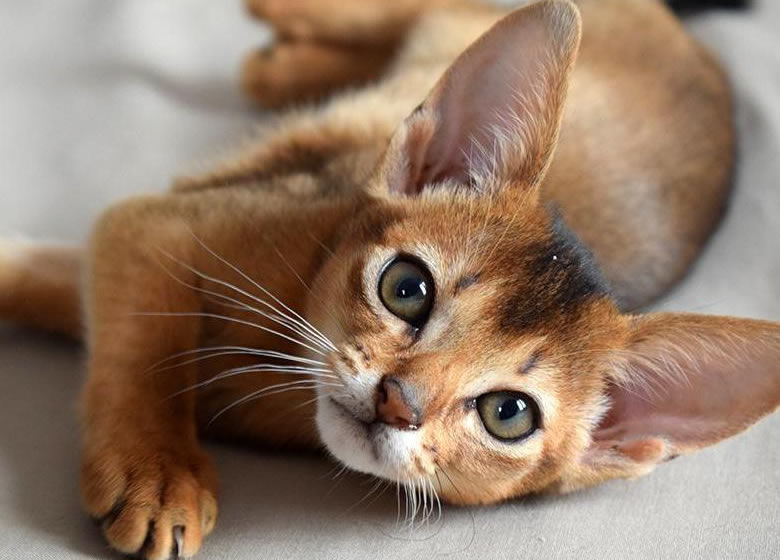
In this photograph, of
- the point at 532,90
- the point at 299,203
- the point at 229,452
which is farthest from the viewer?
the point at 299,203

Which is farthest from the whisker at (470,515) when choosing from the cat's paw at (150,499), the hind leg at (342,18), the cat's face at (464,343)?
the hind leg at (342,18)

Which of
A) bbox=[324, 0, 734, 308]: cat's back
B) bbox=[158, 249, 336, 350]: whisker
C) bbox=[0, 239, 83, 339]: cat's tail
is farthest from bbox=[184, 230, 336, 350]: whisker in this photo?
bbox=[324, 0, 734, 308]: cat's back

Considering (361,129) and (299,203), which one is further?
(361,129)

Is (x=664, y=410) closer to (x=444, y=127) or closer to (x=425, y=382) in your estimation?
(x=425, y=382)

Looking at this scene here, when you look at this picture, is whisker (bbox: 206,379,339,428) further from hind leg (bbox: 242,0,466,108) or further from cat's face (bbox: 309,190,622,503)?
hind leg (bbox: 242,0,466,108)

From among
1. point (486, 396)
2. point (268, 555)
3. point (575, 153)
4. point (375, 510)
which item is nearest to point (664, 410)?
point (486, 396)

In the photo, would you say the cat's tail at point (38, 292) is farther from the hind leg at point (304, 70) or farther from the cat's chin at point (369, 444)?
the hind leg at point (304, 70)

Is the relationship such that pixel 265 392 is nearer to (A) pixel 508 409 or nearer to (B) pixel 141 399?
(B) pixel 141 399
